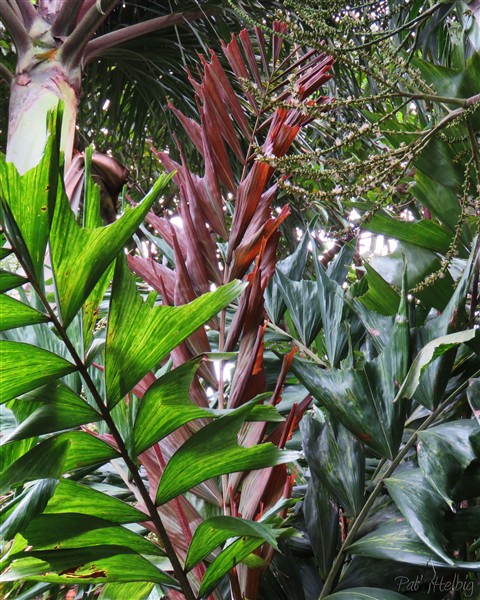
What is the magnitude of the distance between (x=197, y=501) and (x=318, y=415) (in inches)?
5.1

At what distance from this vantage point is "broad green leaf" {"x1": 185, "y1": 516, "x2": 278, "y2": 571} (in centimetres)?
29

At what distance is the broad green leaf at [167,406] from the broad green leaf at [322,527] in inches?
5.4

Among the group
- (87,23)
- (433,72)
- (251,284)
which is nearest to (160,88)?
(87,23)

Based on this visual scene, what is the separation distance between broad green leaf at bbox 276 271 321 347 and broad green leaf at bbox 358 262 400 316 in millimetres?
84

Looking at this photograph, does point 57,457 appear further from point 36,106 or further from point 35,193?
point 36,106

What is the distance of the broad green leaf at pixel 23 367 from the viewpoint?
28 cm

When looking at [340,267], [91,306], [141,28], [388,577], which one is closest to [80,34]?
[141,28]

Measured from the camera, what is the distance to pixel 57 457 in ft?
0.96

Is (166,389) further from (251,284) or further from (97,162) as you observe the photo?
(97,162)

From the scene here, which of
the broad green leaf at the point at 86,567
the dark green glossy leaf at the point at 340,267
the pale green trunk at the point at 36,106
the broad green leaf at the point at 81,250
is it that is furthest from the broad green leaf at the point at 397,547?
the pale green trunk at the point at 36,106

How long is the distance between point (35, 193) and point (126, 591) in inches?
9.5

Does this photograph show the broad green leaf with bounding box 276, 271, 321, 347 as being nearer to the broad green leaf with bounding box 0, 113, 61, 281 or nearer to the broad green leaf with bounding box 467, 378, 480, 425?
the broad green leaf with bounding box 467, 378, 480, 425

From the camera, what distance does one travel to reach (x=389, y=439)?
395 millimetres

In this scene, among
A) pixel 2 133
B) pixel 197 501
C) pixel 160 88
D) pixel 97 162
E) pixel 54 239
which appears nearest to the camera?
pixel 54 239
